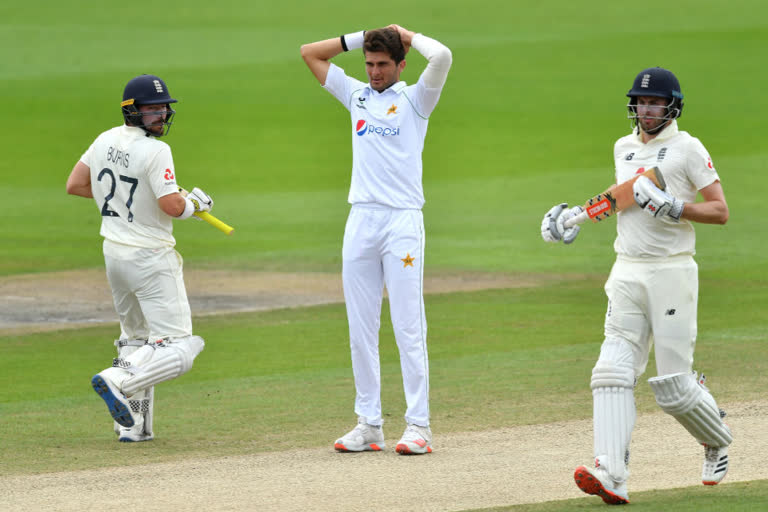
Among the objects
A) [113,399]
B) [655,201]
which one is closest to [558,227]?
[655,201]

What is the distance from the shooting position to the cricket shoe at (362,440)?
7418mm

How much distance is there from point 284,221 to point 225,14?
20.1 m

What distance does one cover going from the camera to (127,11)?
40812 millimetres

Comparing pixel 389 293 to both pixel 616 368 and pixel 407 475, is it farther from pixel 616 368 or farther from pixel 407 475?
pixel 616 368

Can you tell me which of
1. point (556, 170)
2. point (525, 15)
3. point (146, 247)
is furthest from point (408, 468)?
point (525, 15)

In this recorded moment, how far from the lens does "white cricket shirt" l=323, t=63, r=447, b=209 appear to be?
24.2ft

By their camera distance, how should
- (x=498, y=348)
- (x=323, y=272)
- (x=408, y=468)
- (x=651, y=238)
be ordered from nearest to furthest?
(x=651, y=238)
(x=408, y=468)
(x=498, y=348)
(x=323, y=272)

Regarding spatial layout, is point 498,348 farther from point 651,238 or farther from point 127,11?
point 127,11

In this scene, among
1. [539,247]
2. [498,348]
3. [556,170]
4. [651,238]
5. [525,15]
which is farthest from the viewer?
[525,15]

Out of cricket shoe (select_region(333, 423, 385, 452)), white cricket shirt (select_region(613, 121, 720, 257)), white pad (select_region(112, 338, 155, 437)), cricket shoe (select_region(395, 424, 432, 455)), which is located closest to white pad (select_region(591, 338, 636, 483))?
white cricket shirt (select_region(613, 121, 720, 257))

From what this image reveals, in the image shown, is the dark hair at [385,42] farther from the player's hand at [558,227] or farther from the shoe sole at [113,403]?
the shoe sole at [113,403]

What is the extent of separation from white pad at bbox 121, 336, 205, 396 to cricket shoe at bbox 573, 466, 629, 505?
275cm

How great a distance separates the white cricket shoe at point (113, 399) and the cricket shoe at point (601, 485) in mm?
2732

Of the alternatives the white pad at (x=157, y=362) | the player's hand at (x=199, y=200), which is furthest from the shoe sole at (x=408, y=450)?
the player's hand at (x=199, y=200)
